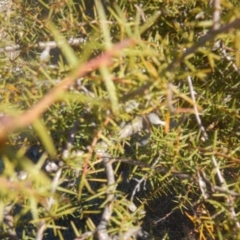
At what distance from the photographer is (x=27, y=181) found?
0.28 metres

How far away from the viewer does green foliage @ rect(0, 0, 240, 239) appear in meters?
0.33

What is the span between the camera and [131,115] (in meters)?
0.39

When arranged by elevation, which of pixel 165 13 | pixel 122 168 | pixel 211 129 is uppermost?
pixel 165 13

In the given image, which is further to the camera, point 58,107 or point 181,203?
point 181,203

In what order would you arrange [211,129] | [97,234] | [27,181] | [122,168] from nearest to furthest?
[27,181] < [97,234] < [211,129] < [122,168]

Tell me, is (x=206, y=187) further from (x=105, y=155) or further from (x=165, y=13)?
(x=165, y=13)

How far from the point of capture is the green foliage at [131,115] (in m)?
0.33

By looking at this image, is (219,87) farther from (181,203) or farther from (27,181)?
(27,181)

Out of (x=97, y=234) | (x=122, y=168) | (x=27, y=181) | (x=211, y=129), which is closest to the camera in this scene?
(x=27, y=181)

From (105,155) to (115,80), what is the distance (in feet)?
0.58

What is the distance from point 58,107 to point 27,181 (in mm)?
182

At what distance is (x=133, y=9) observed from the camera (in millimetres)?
601

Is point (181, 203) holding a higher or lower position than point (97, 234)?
lower

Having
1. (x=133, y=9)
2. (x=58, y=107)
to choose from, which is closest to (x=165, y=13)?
(x=133, y=9)
